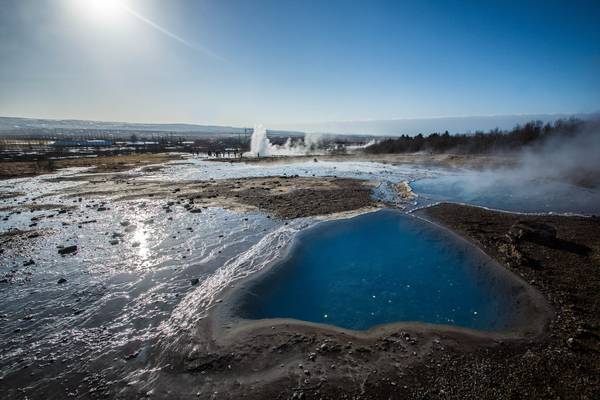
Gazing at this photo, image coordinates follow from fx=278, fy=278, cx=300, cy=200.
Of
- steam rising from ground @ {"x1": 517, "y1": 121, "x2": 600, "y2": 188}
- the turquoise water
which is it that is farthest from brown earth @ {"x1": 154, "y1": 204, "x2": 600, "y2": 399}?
steam rising from ground @ {"x1": 517, "y1": 121, "x2": 600, "y2": 188}

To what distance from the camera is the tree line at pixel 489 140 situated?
45.8 meters

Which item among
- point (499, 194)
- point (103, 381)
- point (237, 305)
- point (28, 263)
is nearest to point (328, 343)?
point (237, 305)

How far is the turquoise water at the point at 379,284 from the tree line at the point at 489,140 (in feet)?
159

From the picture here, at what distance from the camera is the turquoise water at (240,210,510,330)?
7.33 metres

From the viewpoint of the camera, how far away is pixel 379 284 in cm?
876

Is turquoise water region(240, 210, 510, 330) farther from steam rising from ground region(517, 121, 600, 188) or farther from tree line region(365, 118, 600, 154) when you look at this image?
tree line region(365, 118, 600, 154)

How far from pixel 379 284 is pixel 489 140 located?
2283 inches

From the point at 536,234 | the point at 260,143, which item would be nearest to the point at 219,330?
the point at 536,234

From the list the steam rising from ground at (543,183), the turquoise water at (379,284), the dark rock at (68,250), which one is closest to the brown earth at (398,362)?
the turquoise water at (379,284)

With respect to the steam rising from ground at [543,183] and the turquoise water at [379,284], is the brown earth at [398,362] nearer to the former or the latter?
the turquoise water at [379,284]

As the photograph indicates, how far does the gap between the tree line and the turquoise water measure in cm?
4856

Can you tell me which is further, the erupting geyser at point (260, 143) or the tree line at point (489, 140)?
the erupting geyser at point (260, 143)

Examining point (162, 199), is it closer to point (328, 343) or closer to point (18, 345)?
point (18, 345)

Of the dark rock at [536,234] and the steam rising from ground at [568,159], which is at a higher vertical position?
the steam rising from ground at [568,159]
